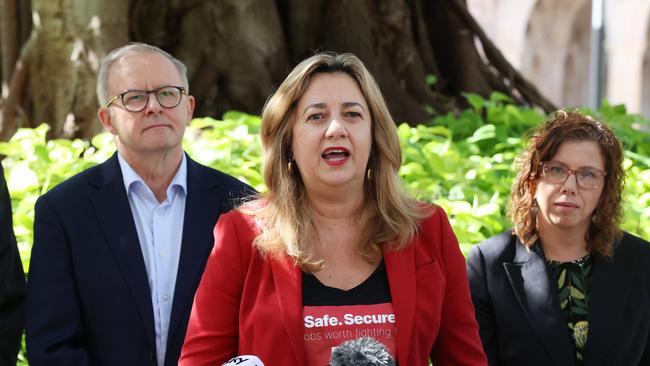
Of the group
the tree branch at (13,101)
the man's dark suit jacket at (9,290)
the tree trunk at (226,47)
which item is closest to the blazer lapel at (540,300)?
the man's dark suit jacket at (9,290)

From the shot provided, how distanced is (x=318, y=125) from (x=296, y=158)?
0.51 feet

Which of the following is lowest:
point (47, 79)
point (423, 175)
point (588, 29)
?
point (423, 175)

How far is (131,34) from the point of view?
838cm

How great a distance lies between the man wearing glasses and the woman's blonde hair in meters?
0.57

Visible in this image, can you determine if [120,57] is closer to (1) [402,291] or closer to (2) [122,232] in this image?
(2) [122,232]

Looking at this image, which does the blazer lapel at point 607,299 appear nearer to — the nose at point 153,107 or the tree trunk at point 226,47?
the nose at point 153,107

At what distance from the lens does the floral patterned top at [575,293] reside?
426 centimetres

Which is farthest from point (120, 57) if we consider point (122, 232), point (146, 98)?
point (122, 232)

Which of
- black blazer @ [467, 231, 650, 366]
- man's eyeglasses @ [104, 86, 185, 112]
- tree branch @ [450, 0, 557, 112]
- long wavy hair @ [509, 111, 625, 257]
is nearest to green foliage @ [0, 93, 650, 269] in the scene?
long wavy hair @ [509, 111, 625, 257]

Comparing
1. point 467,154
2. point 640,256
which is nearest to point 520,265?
point 640,256

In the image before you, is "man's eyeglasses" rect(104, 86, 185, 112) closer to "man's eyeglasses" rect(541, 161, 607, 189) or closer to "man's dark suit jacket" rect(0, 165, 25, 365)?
"man's dark suit jacket" rect(0, 165, 25, 365)

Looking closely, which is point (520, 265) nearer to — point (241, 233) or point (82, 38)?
point (241, 233)

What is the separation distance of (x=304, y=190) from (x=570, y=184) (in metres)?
1.22

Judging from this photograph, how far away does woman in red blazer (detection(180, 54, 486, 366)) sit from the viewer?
332 cm
